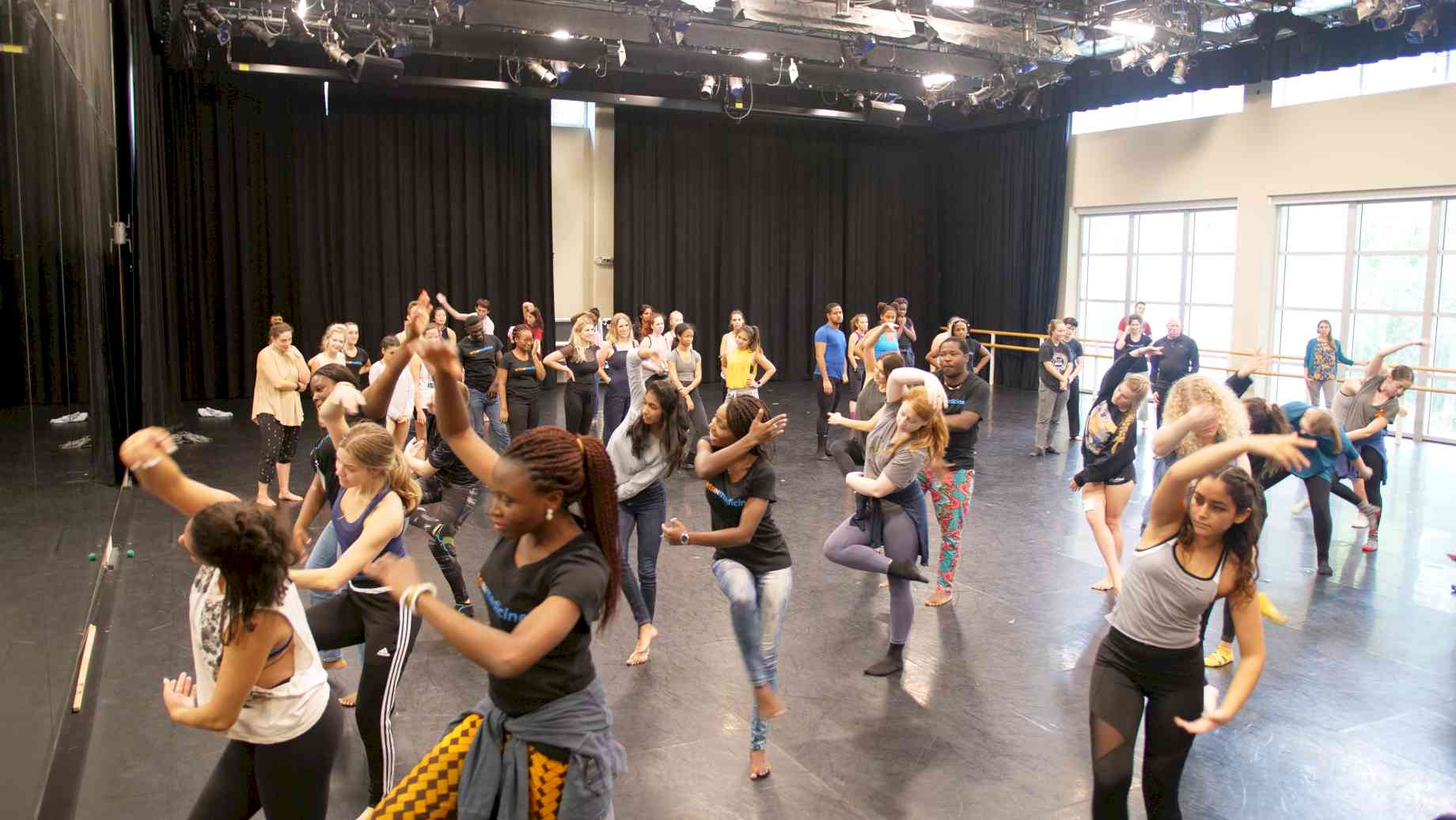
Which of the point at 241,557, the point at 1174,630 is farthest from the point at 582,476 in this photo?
the point at 1174,630

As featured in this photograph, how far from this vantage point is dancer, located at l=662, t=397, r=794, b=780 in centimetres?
426

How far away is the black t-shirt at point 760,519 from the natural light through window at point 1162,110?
13965 mm

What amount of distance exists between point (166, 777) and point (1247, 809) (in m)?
4.15

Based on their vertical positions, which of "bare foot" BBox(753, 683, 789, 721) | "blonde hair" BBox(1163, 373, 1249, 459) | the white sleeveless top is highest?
"blonde hair" BBox(1163, 373, 1249, 459)

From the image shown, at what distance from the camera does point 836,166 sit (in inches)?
842

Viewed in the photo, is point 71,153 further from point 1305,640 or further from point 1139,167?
point 1139,167

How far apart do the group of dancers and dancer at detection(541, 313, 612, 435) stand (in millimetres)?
4181

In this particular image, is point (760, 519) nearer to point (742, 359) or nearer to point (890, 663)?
point (890, 663)

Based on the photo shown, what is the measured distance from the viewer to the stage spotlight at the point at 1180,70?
45.6ft

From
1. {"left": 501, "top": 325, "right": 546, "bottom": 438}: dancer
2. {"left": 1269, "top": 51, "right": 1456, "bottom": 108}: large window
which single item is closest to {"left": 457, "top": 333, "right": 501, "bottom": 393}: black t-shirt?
{"left": 501, "top": 325, "right": 546, "bottom": 438}: dancer

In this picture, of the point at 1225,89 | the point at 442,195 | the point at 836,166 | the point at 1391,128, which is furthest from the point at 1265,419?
the point at 836,166

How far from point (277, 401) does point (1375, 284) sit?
13.8 meters

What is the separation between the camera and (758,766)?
4.38 meters

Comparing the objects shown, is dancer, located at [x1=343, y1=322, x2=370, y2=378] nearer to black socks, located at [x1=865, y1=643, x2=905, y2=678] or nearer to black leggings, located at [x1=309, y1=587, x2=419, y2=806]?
black socks, located at [x1=865, y1=643, x2=905, y2=678]
